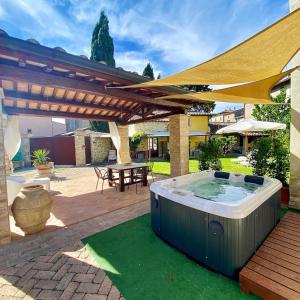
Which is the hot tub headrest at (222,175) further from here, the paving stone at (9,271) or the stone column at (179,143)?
the paving stone at (9,271)

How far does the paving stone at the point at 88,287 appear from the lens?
2850 millimetres

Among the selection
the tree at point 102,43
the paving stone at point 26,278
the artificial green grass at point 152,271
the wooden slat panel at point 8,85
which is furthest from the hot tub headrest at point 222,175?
the tree at point 102,43

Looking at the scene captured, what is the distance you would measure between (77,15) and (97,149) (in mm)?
12959

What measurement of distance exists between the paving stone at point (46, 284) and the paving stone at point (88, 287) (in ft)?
1.38

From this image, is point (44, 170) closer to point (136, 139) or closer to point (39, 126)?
point (136, 139)

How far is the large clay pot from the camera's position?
4.41 metres

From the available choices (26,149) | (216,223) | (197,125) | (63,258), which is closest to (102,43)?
(26,149)

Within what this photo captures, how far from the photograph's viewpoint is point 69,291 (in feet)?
9.36

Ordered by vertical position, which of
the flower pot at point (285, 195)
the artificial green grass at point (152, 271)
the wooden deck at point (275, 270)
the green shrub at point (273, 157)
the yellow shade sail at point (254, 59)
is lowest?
the artificial green grass at point (152, 271)

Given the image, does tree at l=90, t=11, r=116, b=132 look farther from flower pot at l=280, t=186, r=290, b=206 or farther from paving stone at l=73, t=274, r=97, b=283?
paving stone at l=73, t=274, r=97, b=283

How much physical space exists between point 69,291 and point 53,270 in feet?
2.25

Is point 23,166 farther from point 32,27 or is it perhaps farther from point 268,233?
point 268,233

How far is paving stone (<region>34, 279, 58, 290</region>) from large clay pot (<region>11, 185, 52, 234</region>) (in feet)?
5.93

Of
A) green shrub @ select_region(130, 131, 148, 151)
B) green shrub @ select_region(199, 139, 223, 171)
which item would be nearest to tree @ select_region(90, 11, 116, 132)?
green shrub @ select_region(130, 131, 148, 151)
